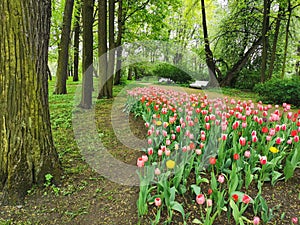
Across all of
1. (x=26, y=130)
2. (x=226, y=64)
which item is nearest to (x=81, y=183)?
(x=26, y=130)

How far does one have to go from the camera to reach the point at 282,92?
25.9ft

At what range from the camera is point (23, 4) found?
6.94 feet

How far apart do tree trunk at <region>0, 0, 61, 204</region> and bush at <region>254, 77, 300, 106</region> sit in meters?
7.61

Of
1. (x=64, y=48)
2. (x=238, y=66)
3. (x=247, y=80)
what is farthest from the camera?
(x=238, y=66)

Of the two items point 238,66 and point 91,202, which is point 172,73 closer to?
point 238,66

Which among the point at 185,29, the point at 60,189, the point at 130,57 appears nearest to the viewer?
the point at 60,189

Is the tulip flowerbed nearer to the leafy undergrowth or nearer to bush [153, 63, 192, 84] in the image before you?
the leafy undergrowth

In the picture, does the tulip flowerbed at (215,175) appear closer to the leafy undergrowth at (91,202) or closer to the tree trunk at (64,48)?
the leafy undergrowth at (91,202)

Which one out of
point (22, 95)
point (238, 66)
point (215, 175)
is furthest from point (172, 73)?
point (22, 95)

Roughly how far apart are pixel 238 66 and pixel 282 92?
7879mm

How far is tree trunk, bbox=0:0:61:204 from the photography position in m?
2.12

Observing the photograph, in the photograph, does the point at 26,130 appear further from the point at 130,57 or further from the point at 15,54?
the point at 130,57

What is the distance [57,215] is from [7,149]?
0.76 meters

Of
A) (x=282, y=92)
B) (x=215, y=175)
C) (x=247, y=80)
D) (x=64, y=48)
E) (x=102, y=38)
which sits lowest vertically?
(x=215, y=175)
